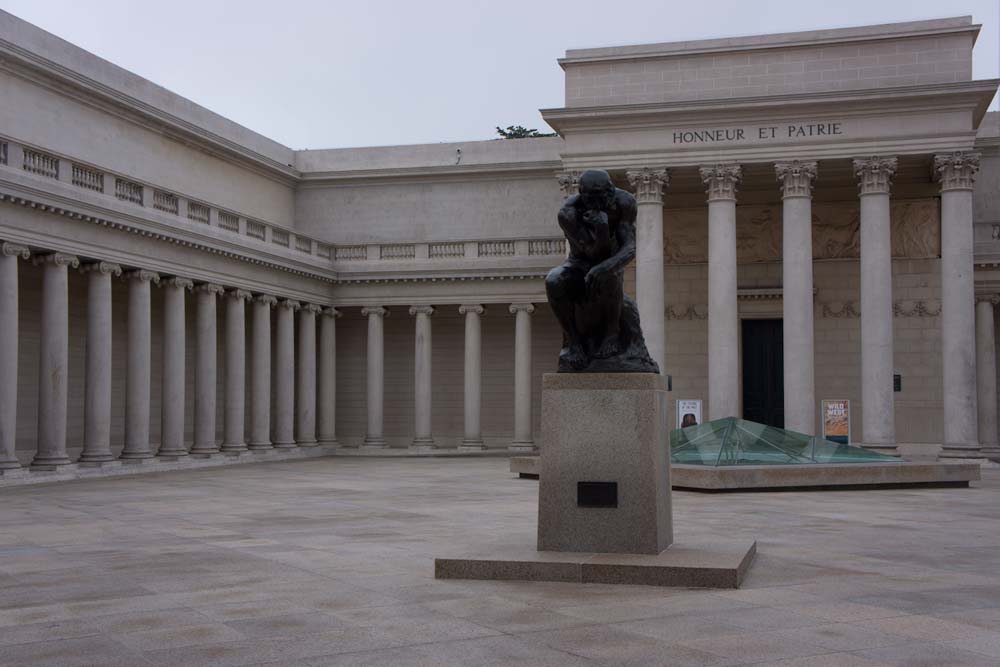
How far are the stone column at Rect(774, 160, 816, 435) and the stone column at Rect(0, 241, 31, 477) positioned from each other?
1125 inches

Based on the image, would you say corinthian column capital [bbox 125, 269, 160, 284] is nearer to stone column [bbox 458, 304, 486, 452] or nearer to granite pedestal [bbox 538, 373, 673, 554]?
stone column [bbox 458, 304, 486, 452]

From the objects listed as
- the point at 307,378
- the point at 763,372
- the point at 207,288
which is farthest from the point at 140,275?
the point at 763,372

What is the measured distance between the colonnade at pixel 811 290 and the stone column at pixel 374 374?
45.6ft

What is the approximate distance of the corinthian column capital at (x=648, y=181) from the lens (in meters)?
46.2

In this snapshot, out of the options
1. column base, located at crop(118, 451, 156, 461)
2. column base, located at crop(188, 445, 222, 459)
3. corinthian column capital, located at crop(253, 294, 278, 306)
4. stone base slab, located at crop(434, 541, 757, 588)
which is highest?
corinthian column capital, located at crop(253, 294, 278, 306)

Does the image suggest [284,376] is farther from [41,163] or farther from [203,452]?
[41,163]

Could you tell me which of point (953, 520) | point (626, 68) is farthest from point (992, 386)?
point (953, 520)

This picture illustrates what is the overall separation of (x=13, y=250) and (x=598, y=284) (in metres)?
24.2

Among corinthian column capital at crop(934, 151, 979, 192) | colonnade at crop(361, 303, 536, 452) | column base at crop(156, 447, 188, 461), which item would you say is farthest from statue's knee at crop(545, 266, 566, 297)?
colonnade at crop(361, 303, 536, 452)

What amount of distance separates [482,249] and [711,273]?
12.3 m

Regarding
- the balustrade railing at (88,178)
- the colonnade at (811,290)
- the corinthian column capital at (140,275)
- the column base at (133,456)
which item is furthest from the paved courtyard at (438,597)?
the colonnade at (811,290)

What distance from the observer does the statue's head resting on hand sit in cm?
1385

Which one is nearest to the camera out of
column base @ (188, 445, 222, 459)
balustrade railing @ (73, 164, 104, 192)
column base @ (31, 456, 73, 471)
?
column base @ (31, 456, 73, 471)

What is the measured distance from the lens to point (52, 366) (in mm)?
33656
